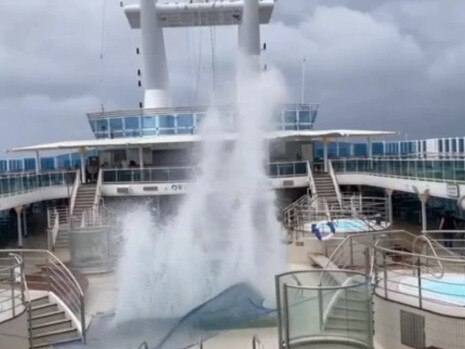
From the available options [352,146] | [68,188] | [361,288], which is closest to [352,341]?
[361,288]

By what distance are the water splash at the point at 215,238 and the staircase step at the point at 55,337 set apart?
152cm

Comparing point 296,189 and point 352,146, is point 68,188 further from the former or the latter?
point 352,146

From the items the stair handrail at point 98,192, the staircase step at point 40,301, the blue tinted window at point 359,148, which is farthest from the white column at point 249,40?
the staircase step at point 40,301

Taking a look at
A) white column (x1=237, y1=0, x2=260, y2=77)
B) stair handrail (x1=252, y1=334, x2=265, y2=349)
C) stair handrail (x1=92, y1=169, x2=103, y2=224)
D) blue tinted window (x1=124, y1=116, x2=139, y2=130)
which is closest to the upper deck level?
blue tinted window (x1=124, y1=116, x2=139, y2=130)

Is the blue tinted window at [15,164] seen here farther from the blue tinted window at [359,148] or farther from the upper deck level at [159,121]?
the blue tinted window at [359,148]

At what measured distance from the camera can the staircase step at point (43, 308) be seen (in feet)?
31.5

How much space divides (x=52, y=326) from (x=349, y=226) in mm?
10109

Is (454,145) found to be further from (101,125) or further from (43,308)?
(43,308)

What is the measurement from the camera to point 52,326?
945cm

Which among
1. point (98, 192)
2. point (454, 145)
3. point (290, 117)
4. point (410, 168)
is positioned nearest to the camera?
point (410, 168)

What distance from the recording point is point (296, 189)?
30.4 m

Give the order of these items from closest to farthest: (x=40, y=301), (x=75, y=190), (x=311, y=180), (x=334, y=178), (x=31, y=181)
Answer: (x=40, y=301) → (x=31, y=181) → (x=75, y=190) → (x=311, y=180) → (x=334, y=178)

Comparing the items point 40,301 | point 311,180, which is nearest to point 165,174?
point 311,180

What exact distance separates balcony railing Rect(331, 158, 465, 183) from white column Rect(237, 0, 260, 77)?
6.74 metres
